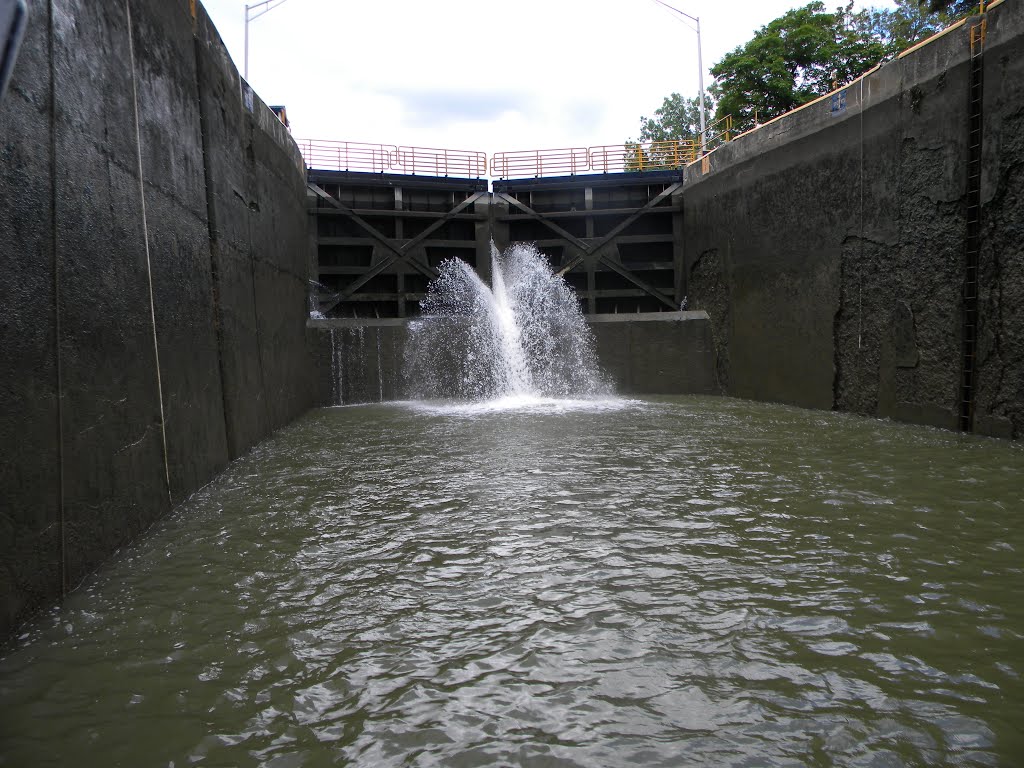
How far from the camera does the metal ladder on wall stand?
7.71 m

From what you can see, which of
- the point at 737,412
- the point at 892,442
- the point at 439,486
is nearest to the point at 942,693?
the point at 439,486

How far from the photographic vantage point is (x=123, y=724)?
2340mm

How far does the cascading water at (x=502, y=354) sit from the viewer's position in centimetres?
1368

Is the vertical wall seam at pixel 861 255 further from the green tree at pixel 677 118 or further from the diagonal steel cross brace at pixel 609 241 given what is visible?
the green tree at pixel 677 118

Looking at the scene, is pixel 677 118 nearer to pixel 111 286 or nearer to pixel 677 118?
pixel 677 118

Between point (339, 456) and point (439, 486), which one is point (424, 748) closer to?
point (439, 486)

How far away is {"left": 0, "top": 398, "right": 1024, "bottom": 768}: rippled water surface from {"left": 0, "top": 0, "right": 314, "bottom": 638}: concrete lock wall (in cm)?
40

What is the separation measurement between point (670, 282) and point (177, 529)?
12645 millimetres

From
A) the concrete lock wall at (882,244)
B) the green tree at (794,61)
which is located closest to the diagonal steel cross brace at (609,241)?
the concrete lock wall at (882,244)

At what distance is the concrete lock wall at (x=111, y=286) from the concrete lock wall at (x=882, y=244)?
7.81m

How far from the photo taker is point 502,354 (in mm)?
13758

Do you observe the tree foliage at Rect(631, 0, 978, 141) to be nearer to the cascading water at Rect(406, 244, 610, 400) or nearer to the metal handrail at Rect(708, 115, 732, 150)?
the metal handrail at Rect(708, 115, 732, 150)

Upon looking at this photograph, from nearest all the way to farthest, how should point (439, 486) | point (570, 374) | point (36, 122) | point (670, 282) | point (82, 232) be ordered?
point (36, 122) → point (82, 232) → point (439, 486) → point (570, 374) → point (670, 282)

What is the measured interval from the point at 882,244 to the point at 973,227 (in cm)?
153
